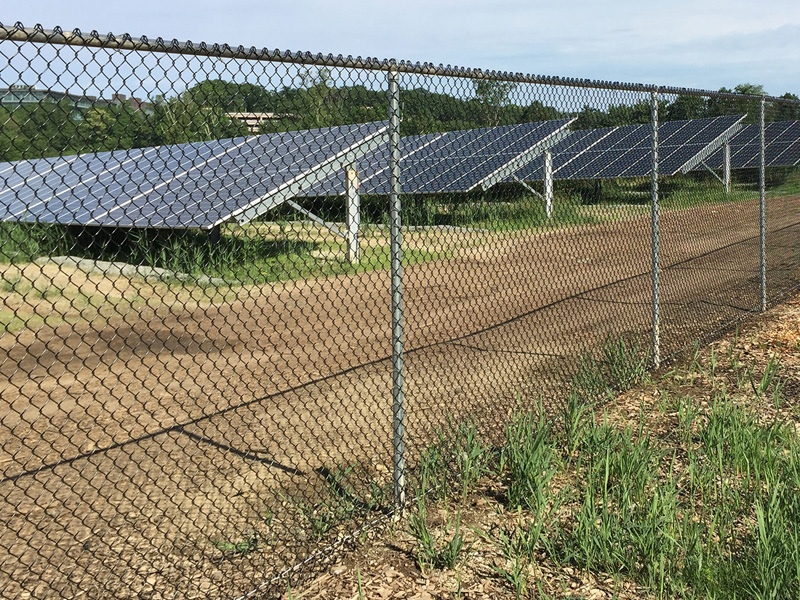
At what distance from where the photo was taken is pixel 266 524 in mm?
3635

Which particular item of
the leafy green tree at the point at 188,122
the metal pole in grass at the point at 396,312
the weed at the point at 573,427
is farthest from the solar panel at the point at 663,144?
the metal pole in grass at the point at 396,312

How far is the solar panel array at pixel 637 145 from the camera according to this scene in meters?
16.3

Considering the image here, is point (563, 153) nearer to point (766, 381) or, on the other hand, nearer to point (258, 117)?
point (766, 381)

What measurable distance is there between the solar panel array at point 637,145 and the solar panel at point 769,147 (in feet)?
2.45

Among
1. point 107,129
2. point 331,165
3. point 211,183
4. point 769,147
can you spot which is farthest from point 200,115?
point 769,147

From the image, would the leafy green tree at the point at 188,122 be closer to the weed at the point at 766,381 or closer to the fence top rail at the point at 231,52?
the fence top rail at the point at 231,52

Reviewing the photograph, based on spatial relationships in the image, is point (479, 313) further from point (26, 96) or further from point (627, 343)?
point (26, 96)

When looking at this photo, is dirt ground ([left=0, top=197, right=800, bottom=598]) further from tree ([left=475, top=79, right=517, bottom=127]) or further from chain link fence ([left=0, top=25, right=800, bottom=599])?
tree ([left=475, top=79, right=517, bottom=127])

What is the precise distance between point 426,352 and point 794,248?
8579mm

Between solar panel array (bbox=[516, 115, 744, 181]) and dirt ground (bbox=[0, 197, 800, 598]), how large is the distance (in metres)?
6.39

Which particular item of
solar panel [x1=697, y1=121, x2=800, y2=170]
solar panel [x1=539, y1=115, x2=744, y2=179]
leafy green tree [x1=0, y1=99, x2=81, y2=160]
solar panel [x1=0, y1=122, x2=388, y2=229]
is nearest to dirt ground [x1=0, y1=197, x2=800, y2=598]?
leafy green tree [x1=0, y1=99, x2=81, y2=160]

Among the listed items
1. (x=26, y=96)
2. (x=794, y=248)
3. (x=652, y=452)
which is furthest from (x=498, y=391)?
(x=794, y=248)

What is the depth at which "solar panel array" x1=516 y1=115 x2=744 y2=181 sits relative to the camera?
53.4 feet

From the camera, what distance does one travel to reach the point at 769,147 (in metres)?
17.8
